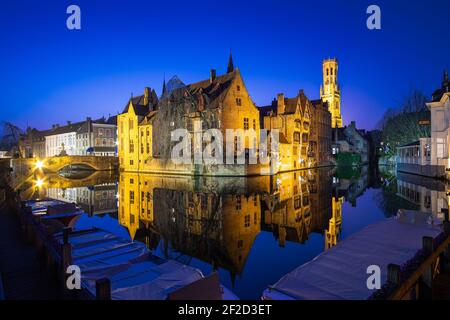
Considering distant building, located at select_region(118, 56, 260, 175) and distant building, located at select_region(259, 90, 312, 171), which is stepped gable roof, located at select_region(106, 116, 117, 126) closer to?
distant building, located at select_region(118, 56, 260, 175)

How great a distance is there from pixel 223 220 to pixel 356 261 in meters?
10.6

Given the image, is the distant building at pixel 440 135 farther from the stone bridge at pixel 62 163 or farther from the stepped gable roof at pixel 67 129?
the stepped gable roof at pixel 67 129

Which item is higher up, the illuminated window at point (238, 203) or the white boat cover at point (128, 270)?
the white boat cover at point (128, 270)

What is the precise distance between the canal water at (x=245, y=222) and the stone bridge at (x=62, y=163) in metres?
42.5

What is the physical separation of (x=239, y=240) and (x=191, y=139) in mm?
40262

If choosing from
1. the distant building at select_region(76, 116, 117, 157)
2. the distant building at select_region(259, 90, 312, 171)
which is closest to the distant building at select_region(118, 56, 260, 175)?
the distant building at select_region(259, 90, 312, 171)

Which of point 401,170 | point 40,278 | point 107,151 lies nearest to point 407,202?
point 40,278

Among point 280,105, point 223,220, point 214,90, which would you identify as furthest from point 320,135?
point 223,220

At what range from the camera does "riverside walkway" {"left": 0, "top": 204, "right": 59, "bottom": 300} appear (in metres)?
7.84

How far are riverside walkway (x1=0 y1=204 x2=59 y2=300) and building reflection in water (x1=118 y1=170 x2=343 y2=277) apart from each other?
4.82m

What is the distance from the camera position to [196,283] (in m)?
5.58

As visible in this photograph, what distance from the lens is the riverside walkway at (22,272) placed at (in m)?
7.84

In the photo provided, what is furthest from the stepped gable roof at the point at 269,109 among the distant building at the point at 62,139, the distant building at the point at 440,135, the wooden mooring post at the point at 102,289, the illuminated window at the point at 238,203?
the distant building at the point at 62,139

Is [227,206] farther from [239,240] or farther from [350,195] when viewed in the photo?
[350,195]
